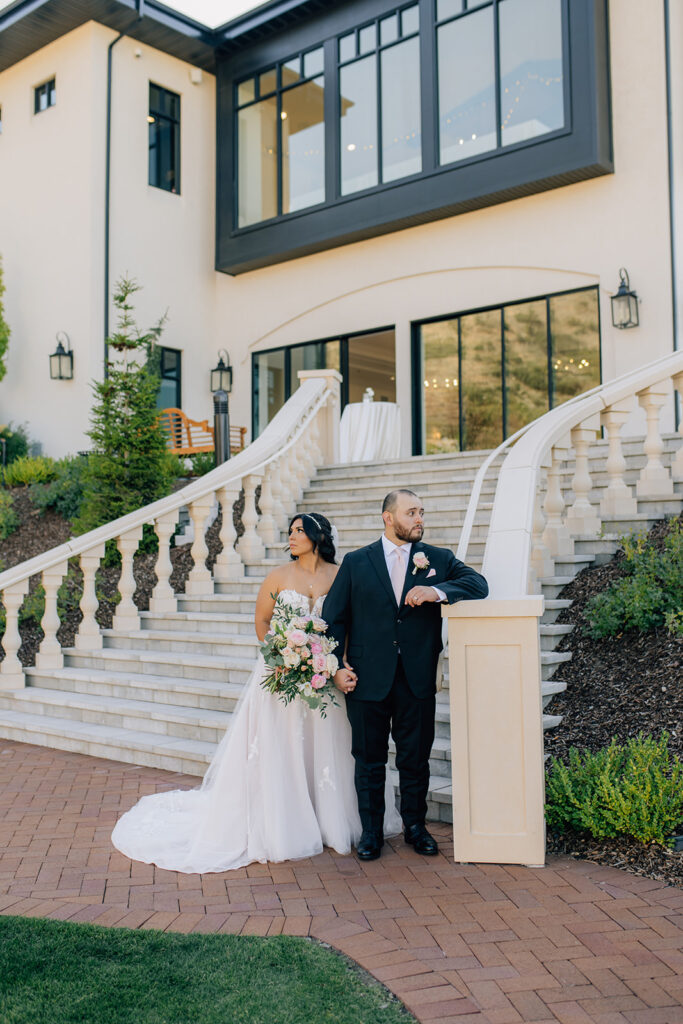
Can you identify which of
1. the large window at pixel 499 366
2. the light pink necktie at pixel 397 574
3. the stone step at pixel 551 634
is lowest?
the stone step at pixel 551 634

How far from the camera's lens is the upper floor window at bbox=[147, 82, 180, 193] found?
16.7 metres

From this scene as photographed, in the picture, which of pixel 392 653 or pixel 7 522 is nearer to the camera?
pixel 392 653

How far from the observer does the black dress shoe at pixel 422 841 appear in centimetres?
459

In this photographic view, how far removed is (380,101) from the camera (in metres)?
14.8

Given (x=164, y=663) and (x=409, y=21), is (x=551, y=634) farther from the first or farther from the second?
(x=409, y=21)

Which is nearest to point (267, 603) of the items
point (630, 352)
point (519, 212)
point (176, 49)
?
point (630, 352)

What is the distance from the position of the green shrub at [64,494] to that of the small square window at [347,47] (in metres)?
8.54

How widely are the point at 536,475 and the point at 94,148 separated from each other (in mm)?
12718

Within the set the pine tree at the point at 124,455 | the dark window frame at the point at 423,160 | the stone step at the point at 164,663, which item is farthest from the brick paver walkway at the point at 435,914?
the dark window frame at the point at 423,160

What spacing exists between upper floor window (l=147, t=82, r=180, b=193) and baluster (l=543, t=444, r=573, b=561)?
12.5 metres

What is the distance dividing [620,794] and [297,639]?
1759 mm

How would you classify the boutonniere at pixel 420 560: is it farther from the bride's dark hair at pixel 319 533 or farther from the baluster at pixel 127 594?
the baluster at pixel 127 594

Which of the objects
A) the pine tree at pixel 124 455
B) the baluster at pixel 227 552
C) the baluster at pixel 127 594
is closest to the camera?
the baluster at pixel 127 594

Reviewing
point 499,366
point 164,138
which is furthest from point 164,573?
point 164,138
